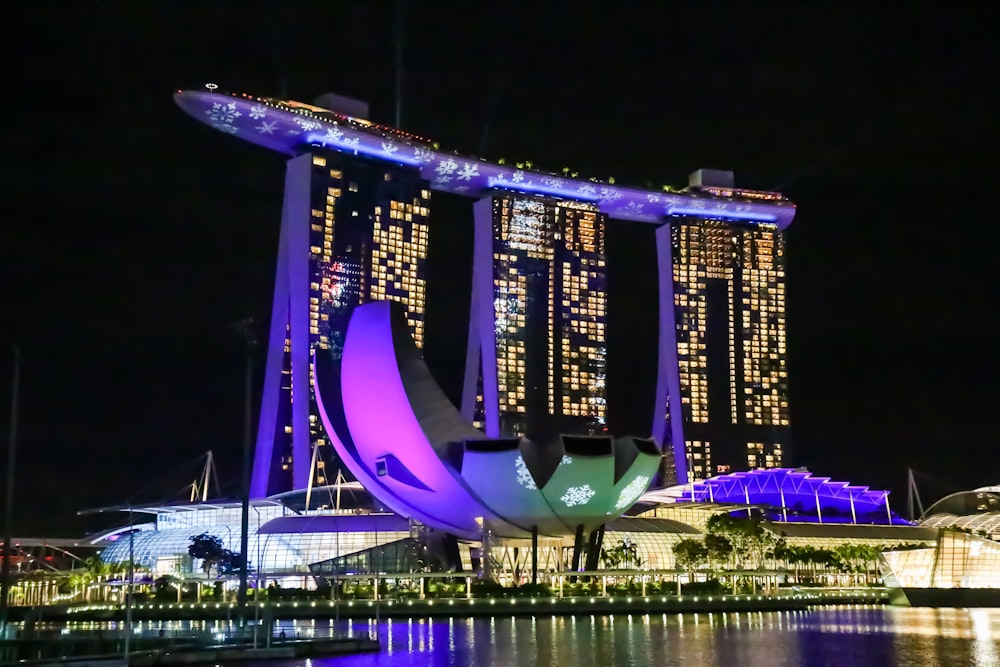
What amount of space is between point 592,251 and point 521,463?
8044cm

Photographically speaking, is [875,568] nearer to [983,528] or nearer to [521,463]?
[983,528]

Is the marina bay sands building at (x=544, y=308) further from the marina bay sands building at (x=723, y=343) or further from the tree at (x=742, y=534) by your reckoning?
the tree at (x=742, y=534)

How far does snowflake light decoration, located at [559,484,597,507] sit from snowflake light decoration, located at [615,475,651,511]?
200 centimetres

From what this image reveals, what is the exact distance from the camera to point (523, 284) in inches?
5103

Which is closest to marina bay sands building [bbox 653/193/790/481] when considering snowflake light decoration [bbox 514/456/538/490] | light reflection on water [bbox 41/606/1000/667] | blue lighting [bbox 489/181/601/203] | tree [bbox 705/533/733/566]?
blue lighting [bbox 489/181/601/203]

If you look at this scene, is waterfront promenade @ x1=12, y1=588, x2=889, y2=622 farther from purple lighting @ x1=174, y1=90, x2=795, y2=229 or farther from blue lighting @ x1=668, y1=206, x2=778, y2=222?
blue lighting @ x1=668, y1=206, x2=778, y2=222

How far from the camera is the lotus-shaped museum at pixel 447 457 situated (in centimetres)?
5600

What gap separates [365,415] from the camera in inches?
2355

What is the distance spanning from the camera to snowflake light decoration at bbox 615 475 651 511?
5893 centimetres

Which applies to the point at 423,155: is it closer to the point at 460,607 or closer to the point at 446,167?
the point at 446,167

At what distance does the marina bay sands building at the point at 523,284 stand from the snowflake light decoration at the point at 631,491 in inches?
1767

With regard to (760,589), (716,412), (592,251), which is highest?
(592,251)

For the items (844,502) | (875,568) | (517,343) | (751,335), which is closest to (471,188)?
(517,343)

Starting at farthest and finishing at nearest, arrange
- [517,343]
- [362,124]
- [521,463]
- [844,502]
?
[517,343], [844,502], [362,124], [521,463]
